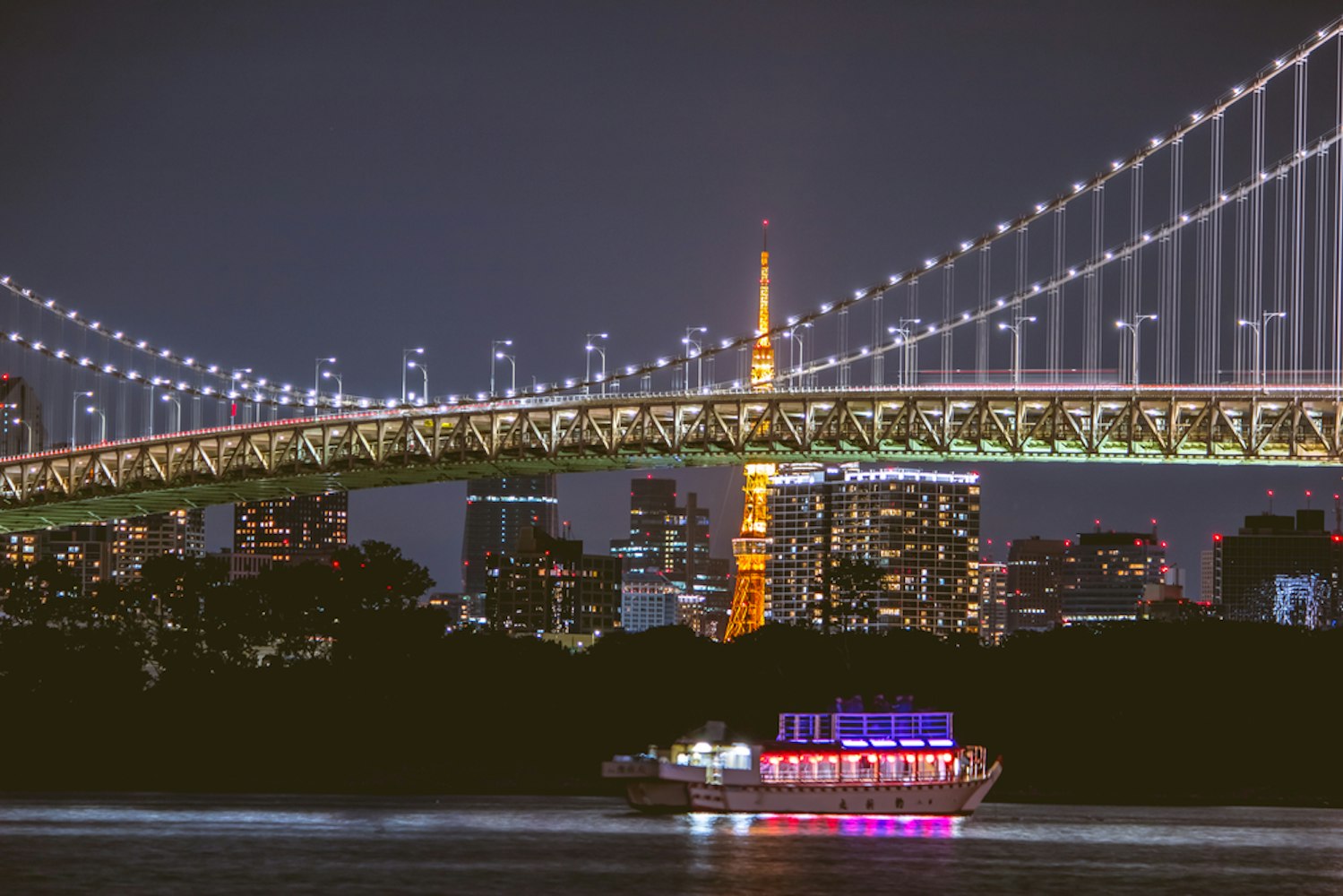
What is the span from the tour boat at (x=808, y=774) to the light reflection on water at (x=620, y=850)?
635 mm

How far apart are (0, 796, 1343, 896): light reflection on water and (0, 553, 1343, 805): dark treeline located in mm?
7536

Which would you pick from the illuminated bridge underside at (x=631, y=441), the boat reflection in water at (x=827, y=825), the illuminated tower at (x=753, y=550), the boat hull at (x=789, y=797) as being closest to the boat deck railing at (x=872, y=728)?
the boat hull at (x=789, y=797)

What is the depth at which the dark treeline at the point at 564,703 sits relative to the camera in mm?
73750

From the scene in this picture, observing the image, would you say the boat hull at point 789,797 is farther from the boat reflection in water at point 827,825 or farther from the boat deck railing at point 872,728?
the boat deck railing at point 872,728

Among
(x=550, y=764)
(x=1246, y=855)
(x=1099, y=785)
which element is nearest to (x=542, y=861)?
(x=1246, y=855)

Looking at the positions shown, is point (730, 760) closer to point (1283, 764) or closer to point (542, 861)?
point (542, 861)

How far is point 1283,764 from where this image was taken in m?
74.9

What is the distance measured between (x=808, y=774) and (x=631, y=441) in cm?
2708

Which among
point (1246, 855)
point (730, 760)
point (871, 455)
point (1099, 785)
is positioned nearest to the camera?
point (1246, 855)

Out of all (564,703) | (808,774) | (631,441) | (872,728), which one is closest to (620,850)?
(808,774)

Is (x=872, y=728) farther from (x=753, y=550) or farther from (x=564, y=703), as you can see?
(x=753, y=550)

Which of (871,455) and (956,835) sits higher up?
(871,455)

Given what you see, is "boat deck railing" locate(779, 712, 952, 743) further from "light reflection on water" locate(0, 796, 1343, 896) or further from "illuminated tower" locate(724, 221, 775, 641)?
"illuminated tower" locate(724, 221, 775, 641)

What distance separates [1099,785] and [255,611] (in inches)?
1282
